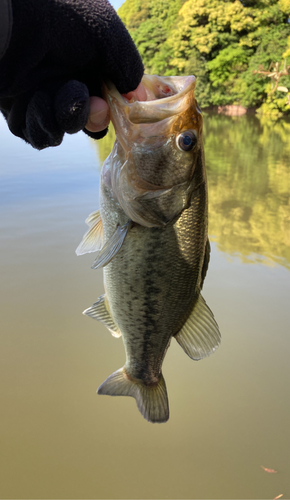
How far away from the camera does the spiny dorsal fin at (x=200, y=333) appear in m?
2.09

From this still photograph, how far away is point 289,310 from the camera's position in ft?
15.5

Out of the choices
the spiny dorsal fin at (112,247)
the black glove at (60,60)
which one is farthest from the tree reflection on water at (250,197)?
the black glove at (60,60)

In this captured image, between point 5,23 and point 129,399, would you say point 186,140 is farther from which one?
point 129,399

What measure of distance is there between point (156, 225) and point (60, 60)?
84 cm

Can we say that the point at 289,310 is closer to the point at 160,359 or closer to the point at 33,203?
the point at 160,359

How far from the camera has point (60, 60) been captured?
155 cm

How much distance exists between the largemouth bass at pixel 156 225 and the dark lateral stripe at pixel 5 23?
48 centimetres

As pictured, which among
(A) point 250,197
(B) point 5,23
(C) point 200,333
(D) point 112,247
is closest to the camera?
(B) point 5,23

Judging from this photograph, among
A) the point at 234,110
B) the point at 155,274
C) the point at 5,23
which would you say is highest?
the point at 5,23

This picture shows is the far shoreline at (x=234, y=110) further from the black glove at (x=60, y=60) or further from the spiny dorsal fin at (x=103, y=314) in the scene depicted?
the black glove at (x=60, y=60)

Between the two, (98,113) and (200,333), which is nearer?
(98,113)

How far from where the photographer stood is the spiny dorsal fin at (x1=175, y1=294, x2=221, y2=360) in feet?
6.84

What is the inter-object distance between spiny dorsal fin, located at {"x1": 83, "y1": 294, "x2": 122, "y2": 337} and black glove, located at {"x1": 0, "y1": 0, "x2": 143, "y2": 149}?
3.68 feet

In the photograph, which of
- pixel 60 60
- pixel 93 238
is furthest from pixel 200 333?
pixel 60 60
